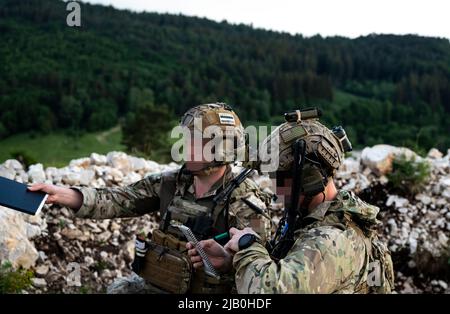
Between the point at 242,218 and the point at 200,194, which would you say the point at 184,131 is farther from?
the point at 242,218

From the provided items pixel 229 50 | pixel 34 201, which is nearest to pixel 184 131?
pixel 34 201

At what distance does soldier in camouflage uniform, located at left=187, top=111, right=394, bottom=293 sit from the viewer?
2371 millimetres

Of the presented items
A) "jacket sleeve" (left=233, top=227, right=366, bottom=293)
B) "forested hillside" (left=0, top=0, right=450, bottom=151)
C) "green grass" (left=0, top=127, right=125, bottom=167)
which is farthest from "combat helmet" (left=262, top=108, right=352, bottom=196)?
"forested hillside" (left=0, top=0, right=450, bottom=151)

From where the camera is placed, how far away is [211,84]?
296 ft

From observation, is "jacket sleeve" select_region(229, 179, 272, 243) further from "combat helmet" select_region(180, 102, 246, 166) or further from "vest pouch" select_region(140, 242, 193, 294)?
"vest pouch" select_region(140, 242, 193, 294)

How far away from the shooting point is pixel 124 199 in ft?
13.6

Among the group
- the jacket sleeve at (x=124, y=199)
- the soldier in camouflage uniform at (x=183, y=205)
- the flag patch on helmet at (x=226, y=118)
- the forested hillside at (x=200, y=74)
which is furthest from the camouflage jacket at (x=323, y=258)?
the forested hillside at (x=200, y=74)

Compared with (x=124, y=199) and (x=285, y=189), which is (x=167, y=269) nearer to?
(x=124, y=199)

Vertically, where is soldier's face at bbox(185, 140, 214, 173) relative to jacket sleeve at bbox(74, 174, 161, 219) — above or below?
above

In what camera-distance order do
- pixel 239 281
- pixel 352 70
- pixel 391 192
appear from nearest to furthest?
pixel 239 281 < pixel 391 192 < pixel 352 70

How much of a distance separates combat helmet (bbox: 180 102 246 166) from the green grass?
5665 centimetres

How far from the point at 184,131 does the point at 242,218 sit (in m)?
0.79
